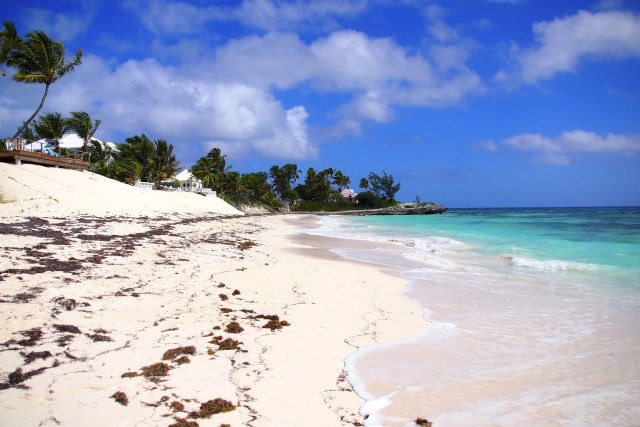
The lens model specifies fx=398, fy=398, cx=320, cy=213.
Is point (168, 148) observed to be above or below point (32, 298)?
above

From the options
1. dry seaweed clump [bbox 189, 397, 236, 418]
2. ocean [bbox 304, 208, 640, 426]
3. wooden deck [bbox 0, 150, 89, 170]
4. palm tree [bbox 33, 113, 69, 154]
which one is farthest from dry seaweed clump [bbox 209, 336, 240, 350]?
palm tree [bbox 33, 113, 69, 154]

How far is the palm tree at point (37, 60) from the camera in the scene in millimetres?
27656

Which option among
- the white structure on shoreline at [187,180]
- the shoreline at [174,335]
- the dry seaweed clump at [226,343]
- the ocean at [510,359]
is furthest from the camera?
the white structure on shoreline at [187,180]

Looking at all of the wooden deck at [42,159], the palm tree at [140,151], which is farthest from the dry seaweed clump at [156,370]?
the palm tree at [140,151]

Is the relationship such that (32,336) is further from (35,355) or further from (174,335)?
(174,335)

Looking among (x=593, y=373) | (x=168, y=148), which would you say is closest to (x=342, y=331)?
(x=593, y=373)

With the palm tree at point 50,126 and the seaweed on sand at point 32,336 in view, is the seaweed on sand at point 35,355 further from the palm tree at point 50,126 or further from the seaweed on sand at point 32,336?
the palm tree at point 50,126

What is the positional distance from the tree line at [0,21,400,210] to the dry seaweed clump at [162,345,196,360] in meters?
26.3

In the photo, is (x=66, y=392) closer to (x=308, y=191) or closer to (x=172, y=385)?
(x=172, y=385)

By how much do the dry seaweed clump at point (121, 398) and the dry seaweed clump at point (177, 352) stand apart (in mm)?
790

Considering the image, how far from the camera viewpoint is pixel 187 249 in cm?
1209

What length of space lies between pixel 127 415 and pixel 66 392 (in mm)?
682

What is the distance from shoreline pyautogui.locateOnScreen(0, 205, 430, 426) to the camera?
3285 millimetres

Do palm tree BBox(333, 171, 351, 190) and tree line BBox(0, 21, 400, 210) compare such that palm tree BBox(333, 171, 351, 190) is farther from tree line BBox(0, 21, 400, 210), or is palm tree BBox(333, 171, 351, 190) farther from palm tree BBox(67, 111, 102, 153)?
palm tree BBox(67, 111, 102, 153)
